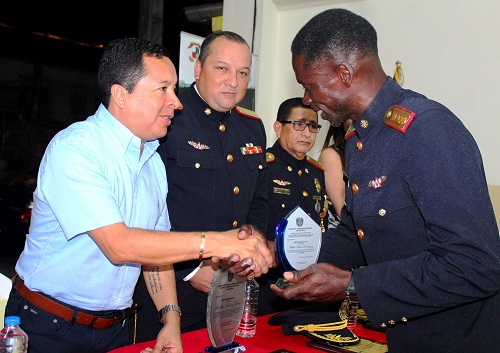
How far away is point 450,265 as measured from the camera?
4.95ft

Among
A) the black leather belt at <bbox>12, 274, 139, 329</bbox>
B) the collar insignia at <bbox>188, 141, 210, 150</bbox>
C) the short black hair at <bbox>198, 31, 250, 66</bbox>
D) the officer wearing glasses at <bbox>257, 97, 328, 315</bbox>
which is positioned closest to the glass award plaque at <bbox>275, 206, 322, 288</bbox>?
the black leather belt at <bbox>12, 274, 139, 329</bbox>

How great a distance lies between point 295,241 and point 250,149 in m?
1.11

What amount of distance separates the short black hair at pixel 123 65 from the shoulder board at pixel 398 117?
2.91 ft

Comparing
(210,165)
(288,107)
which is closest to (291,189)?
(288,107)

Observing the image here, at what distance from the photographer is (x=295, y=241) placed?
193cm

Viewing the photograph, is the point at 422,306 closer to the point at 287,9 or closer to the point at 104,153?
the point at 104,153

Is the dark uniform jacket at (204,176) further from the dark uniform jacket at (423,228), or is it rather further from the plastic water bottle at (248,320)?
the dark uniform jacket at (423,228)

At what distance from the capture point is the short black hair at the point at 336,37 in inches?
68.9

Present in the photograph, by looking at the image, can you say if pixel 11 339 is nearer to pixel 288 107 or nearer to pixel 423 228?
pixel 423 228

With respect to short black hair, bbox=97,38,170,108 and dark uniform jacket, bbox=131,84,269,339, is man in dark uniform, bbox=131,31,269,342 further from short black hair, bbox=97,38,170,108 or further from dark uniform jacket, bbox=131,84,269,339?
short black hair, bbox=97,38,170,108

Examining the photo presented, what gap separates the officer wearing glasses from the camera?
11.6 ft

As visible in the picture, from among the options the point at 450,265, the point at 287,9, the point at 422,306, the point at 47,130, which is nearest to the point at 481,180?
the point at 450,265

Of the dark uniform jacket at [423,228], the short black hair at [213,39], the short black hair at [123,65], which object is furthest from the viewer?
the short black hair at [213,39]

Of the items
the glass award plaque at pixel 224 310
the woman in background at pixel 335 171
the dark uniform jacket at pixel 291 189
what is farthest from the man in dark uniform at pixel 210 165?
the woman in background at pixel 335 171
